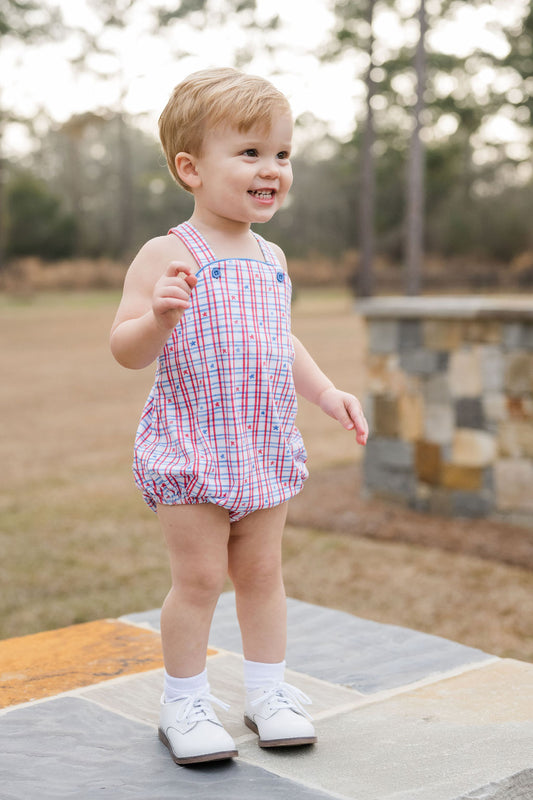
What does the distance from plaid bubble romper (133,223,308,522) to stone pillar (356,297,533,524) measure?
9.39ft

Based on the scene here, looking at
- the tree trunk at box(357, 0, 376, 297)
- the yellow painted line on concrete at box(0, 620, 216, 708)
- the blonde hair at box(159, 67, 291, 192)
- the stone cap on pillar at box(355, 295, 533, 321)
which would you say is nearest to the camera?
the blonde hair at box(159, 67, 291, 192)

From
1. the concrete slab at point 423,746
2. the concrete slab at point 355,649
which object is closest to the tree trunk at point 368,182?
the concrete slab at point 355,649

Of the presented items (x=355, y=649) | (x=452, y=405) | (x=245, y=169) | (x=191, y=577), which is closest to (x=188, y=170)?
(x=245, y=169)

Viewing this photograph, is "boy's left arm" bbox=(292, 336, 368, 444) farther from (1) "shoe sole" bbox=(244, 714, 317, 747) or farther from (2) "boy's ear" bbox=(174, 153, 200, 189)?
(1) "shoe sole" bbox=(244, 714, 317, 747)

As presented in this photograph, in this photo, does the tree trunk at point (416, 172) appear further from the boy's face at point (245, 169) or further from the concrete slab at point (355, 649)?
the boy's face at point (245, 169)

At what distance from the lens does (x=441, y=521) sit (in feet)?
15.9

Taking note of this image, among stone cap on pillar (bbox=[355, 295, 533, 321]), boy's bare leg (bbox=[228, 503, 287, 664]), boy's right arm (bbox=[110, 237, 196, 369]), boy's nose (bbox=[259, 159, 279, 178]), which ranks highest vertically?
boy's nose (bbox=[259, 159, 279, 178])

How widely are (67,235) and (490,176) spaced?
13676 millimetres

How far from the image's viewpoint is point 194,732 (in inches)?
72.1

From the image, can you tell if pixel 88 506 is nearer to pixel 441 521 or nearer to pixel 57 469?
pixel 57 469

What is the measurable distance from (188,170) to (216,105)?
0.15m

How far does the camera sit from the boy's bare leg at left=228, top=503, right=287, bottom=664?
190 cm

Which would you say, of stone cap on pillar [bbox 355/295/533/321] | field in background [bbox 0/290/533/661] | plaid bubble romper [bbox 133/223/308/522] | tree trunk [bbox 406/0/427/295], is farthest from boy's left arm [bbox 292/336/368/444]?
tree trunk [bbox 406/0/427/295]

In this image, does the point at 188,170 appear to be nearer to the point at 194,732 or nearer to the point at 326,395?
the point at 326,395
